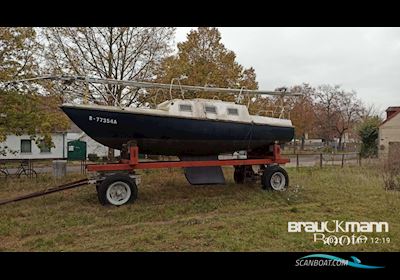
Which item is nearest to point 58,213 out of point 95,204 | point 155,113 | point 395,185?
point 95,204

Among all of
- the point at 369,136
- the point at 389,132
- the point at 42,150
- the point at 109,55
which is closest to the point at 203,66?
the point at 109,55

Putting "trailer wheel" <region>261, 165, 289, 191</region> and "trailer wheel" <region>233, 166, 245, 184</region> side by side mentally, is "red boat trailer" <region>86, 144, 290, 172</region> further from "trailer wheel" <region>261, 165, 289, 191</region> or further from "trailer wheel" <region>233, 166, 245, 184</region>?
"trailer wheel" <region>233, 166, 245, 184</region>

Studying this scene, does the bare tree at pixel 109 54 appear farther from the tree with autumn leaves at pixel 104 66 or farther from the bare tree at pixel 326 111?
the bare tree at pixel 326 111

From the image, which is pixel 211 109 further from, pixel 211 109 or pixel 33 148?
pixel 33 148

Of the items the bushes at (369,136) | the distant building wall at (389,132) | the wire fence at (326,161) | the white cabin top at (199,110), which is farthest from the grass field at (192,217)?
the bushes at (369,136)

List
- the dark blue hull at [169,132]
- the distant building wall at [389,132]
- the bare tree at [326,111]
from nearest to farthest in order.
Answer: the dark blue hull at [169,132] → the distant building wall at [389,132] → the bare tree at [326,111]

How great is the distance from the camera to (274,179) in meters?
11.3

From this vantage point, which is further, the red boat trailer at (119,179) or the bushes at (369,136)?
the bushes at (369,136)

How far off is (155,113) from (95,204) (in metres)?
3.06

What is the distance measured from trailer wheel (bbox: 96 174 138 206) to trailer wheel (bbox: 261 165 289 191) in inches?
178

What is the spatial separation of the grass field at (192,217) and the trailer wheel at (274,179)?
0.39 m

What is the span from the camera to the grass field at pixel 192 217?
19.7ft

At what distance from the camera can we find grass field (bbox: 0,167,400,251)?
6020 mm

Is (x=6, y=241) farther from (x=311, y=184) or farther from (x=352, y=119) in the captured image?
(x=352, y=119)
